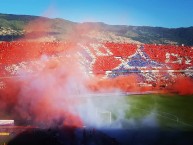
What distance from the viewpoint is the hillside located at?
96938 millimetres

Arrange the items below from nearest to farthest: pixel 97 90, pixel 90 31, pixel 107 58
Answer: pixel 97 90 → pixel 107 58 → pixel 90 31

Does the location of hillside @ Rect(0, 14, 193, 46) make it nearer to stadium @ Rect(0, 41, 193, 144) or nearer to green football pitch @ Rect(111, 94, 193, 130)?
stadium @ Rect(0, 41, 193, 144)

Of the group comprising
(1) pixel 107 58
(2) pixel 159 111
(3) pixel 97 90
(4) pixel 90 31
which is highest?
(4) pixel 90 31

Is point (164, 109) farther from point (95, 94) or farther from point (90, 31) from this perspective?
point (90, 31)

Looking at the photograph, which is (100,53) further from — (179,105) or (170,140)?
(170,140)

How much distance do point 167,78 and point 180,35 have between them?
75.0 m

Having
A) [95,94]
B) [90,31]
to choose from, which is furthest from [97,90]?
[90,31]

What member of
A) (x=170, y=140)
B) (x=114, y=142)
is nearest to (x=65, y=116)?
(x=114, y=142)

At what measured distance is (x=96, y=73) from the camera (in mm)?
46594

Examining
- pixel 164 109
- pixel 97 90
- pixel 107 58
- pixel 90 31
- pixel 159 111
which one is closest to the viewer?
pixel 159 111

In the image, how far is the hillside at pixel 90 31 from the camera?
9694cm

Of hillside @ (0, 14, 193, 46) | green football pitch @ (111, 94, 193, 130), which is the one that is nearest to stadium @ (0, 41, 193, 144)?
green football pitch @ (111, 94, 193, 130)

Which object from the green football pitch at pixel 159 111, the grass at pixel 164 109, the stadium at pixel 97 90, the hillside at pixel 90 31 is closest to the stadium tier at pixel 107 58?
the stadium at pixel 97 90

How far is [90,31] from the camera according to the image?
106 metres
